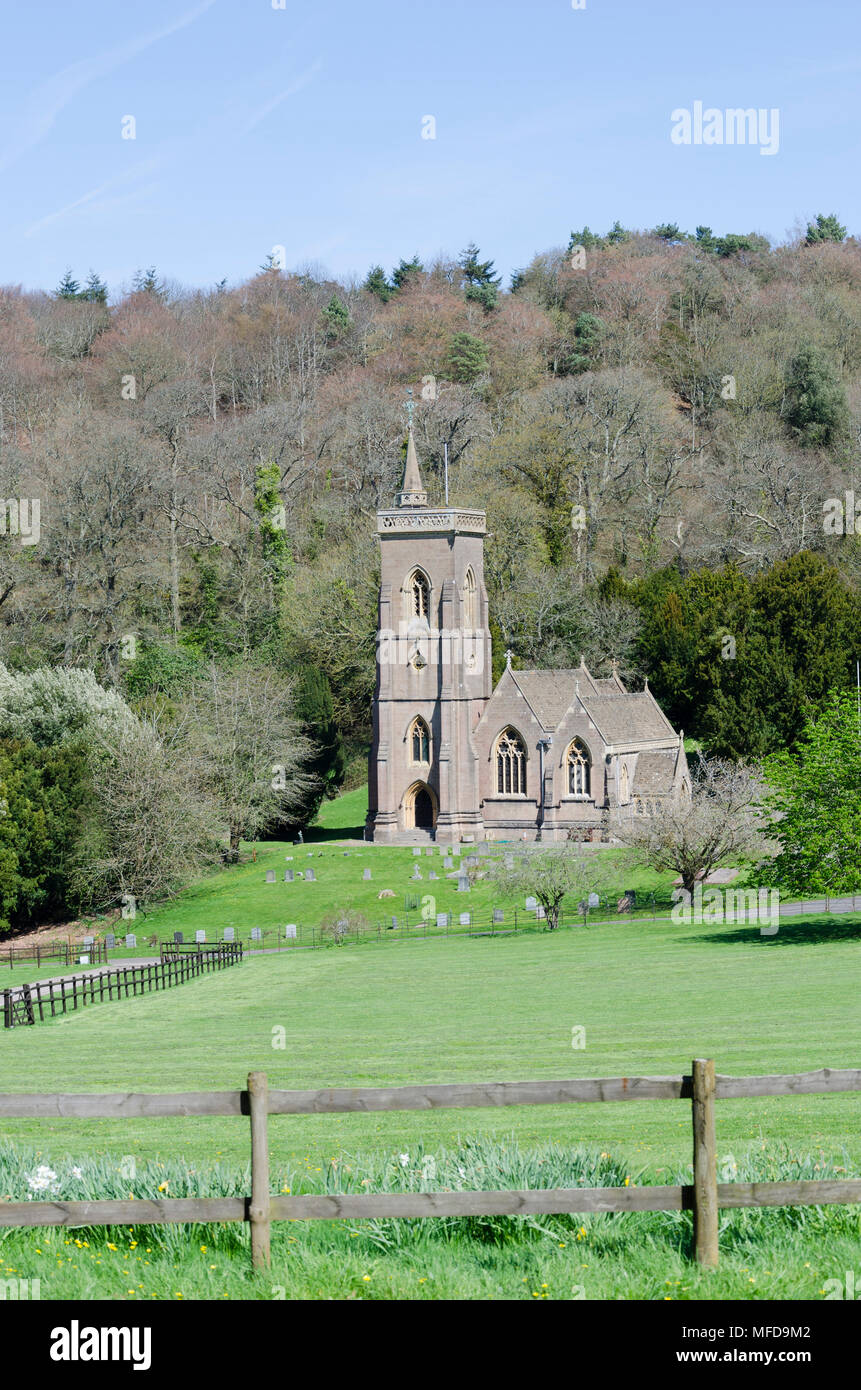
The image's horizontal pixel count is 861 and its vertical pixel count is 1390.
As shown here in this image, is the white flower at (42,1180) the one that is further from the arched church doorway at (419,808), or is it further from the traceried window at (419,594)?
the traceried window at (419,594)

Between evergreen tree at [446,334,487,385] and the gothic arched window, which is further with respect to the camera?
evergreen tree at [446,334,487,385]

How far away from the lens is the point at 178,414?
3546 inches

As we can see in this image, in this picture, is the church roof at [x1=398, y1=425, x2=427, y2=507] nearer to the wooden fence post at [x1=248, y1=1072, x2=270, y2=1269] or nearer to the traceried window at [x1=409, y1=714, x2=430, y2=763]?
the traceried window at [x1=409, y1=714, x2=430, y2=763]

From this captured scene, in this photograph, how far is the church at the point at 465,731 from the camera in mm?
64625

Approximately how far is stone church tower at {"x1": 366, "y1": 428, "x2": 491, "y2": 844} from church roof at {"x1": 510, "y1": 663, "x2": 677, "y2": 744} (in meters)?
2.42

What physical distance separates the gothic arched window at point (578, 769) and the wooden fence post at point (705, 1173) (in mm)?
54744

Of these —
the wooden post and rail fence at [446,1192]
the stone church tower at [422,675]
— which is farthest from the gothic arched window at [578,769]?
the wooden post and rail fence at [446,1192]

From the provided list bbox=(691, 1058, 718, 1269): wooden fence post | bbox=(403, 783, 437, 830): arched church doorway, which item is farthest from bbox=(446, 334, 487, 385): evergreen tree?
bbox=(691, 1058, 718, 1269): wooden fence post

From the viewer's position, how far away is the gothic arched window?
64.6m

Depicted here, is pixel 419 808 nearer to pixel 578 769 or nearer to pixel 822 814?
pixel 578 769

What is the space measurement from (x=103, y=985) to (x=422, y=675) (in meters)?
29.8

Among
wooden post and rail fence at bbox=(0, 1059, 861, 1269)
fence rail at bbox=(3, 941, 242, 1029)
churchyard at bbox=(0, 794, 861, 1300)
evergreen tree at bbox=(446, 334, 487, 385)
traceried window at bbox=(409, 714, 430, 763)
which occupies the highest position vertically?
evergreen tree at bbox=(446, 334, 487, 385)

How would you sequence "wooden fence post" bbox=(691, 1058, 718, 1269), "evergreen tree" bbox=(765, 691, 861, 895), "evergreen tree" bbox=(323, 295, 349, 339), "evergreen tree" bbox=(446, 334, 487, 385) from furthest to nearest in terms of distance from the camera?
"evergreen tree" bbox=(323, 295, 349, 339) < "evergreen tree" bbox=(446, 334, 487, 385) < "evergreen tree" bbox=(765, 691, 861, 895) < "wooden fence post" bbox=(691, 1058, 718, 1269)

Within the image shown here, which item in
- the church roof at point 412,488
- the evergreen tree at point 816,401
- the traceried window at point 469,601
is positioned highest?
the evergreen tree at point 816,401
